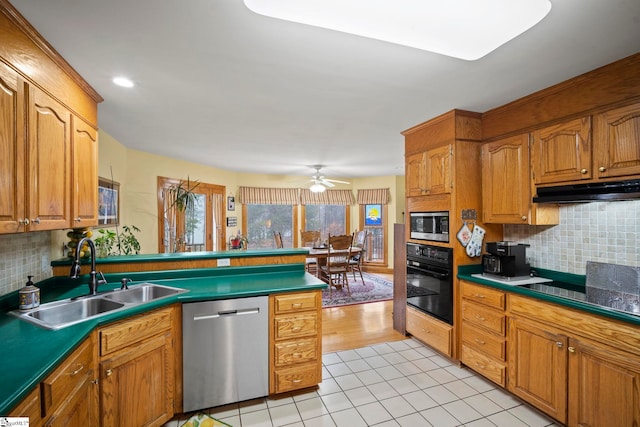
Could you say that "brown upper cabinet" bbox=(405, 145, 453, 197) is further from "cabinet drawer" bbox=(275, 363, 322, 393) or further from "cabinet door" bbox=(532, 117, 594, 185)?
"cabinet drawer" bbox=(275, 363, 322, 393)

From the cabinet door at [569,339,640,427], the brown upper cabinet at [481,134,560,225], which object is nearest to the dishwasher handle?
the cabinet door at [569,339,640,427]

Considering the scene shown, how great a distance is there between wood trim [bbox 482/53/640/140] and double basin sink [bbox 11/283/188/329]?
299 centimetres

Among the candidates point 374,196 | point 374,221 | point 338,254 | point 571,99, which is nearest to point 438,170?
point 571,99

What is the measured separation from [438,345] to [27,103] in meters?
3.54

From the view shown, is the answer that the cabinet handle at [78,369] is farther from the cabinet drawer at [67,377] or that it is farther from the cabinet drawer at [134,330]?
the cabinet drawer at [134,330]

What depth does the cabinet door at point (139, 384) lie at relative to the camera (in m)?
1.55

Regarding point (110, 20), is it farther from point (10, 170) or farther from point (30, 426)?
point (30, 426)

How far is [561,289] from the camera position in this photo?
2.11 meters

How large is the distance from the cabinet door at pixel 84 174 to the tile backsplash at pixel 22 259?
308 millimetres

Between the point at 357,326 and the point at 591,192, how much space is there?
8.85 feet

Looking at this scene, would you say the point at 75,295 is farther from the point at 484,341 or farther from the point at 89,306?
the point at 484,341

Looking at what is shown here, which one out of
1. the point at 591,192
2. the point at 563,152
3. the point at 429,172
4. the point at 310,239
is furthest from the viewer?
the point at 310,239

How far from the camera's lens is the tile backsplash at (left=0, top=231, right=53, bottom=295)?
1.70m


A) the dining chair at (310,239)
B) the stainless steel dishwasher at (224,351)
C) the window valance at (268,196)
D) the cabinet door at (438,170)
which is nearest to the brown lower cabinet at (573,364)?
the cabinet door at (438,170)
